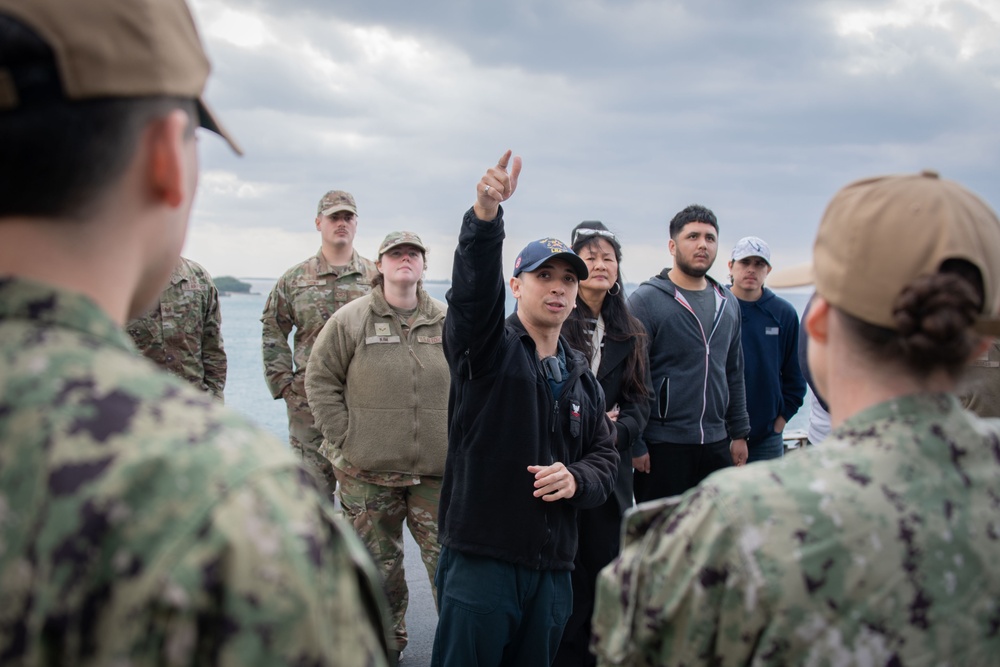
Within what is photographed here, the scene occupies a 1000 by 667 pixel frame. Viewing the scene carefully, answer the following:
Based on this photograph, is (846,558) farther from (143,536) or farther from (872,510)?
(143,536)

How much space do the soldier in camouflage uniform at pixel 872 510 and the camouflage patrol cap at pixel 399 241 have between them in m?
3.45

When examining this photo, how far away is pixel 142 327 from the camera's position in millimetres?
4723

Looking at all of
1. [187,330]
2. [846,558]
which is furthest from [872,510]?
[187,330]

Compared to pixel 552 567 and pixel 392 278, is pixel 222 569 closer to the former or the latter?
pixel 552 567

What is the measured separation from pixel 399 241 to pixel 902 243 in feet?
11.7

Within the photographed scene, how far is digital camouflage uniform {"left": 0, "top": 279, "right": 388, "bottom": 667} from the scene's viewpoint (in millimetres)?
773

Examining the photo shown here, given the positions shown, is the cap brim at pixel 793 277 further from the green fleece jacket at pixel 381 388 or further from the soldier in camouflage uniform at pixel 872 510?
the green fleece jacket at pixel 381 388

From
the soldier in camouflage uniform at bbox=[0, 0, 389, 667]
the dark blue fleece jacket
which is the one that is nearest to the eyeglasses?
the dark blue fleece jacket

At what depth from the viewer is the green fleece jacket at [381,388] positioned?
4.24 m

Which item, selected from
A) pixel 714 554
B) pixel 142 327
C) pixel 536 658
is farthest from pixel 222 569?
pixel 142 327

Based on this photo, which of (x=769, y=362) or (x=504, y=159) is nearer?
(x=504, y=159)

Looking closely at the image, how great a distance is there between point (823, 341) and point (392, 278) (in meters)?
3.43

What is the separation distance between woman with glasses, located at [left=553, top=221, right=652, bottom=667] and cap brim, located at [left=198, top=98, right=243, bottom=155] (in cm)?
299

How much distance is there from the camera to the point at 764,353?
5617 mm
